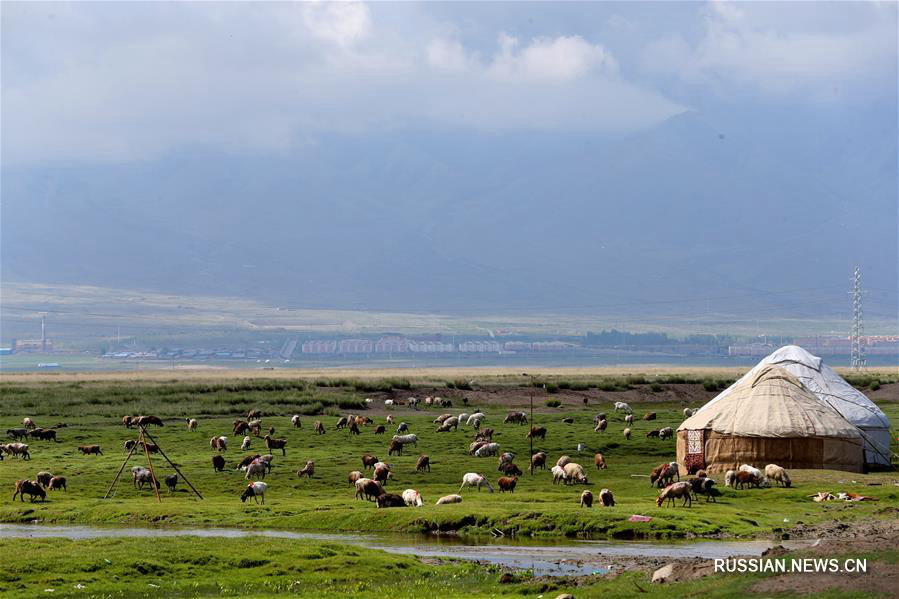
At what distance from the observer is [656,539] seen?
34.7m

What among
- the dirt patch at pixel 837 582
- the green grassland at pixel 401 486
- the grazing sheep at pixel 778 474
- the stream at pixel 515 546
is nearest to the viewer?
the dirt patch at pixel 837 582

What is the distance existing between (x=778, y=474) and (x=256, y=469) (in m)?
19.9

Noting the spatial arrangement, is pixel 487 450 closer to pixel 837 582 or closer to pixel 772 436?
pixel 772 436

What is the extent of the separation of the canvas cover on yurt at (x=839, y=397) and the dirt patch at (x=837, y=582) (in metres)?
31.3

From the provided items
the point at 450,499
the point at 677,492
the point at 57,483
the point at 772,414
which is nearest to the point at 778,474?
the point at 772,414

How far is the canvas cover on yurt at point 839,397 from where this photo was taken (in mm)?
54438

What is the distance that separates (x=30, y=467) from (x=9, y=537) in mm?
17988

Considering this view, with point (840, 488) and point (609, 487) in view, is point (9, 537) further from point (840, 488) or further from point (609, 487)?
point (840, 488)

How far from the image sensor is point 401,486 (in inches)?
1843

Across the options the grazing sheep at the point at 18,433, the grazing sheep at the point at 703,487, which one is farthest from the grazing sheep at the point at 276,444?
the grazing sheep at the point at 703,487

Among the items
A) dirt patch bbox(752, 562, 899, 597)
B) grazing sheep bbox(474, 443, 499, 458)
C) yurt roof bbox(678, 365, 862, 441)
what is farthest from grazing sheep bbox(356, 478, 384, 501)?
dirt patch bbox(752, 562, 899, 597)

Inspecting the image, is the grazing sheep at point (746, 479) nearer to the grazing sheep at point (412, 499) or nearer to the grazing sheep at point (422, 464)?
the grazing sheep at point (422, 464)

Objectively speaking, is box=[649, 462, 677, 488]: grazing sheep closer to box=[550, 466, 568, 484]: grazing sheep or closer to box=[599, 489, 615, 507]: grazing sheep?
box=[550, 466, 568, 484]: grazing sheep

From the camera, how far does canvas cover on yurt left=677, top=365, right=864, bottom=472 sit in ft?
169
